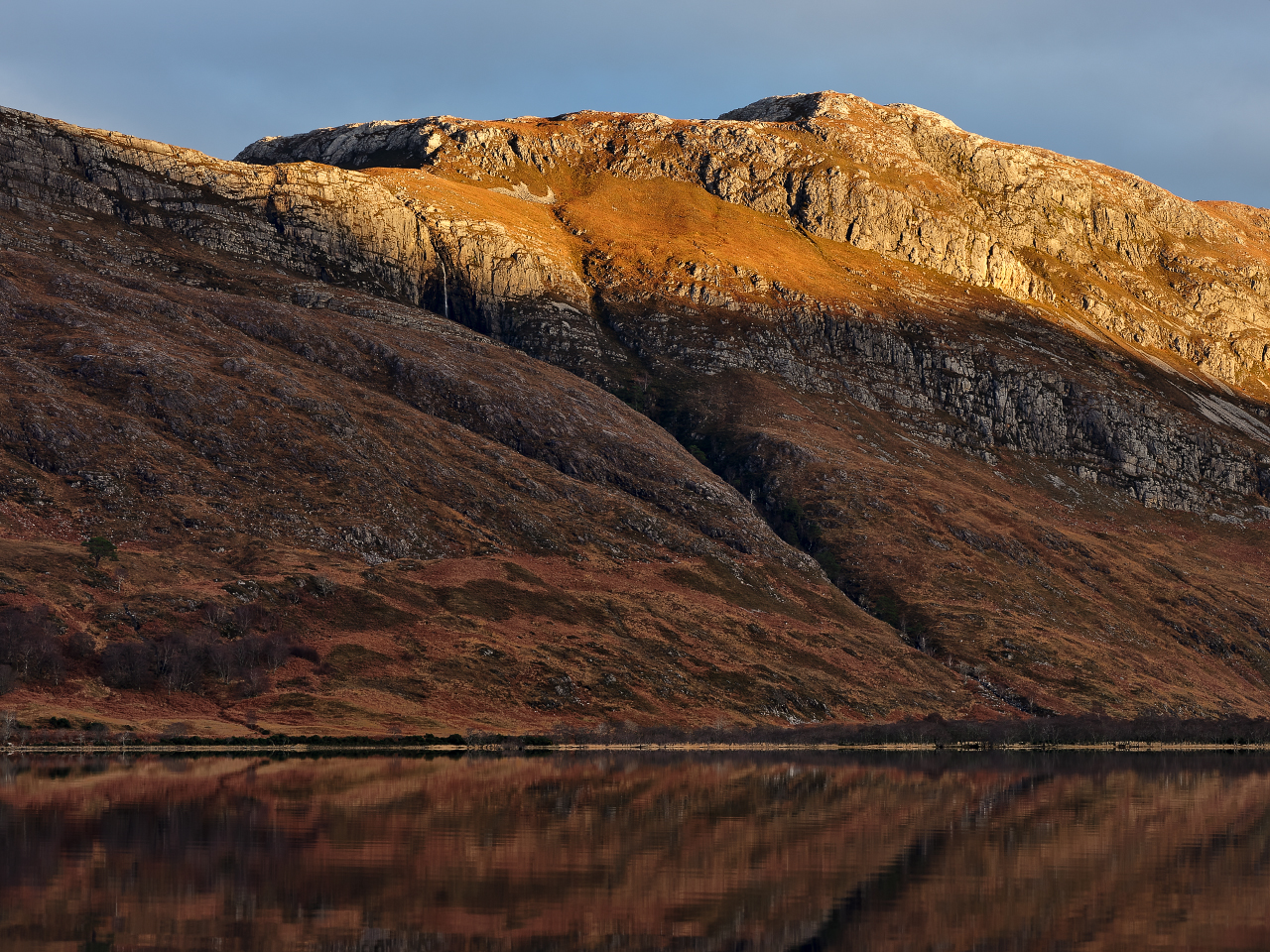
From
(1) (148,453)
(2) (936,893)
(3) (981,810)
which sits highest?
A: (1) (148,453)

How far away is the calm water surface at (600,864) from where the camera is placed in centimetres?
2908

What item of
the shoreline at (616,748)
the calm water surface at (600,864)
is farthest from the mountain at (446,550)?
the calm water surface at (600,864)

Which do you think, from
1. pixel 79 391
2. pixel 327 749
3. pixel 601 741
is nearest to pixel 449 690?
pixel 601 741

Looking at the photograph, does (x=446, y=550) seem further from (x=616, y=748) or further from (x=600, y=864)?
(x=600, y=864)

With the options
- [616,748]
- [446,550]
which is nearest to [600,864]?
[616,748]

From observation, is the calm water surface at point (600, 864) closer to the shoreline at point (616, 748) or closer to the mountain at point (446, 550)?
the shoreline at point (616, 748)

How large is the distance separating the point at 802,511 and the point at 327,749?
101903 mm

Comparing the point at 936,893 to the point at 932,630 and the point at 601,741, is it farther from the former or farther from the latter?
the point at 932,630

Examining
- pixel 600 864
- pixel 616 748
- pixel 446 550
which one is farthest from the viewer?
pixel 446 550

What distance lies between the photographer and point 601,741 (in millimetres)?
102875

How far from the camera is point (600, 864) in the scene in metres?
38.2

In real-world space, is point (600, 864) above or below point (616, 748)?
above

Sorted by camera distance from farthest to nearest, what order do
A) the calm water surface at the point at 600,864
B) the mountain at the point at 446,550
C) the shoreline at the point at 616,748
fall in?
the mountain at the point at 446,550
the shoreline at the point at 616,748
the calm water surface at the point at 600,864

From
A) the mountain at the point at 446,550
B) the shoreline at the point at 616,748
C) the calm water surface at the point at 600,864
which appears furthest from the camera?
the mountain at the point at 446,550
